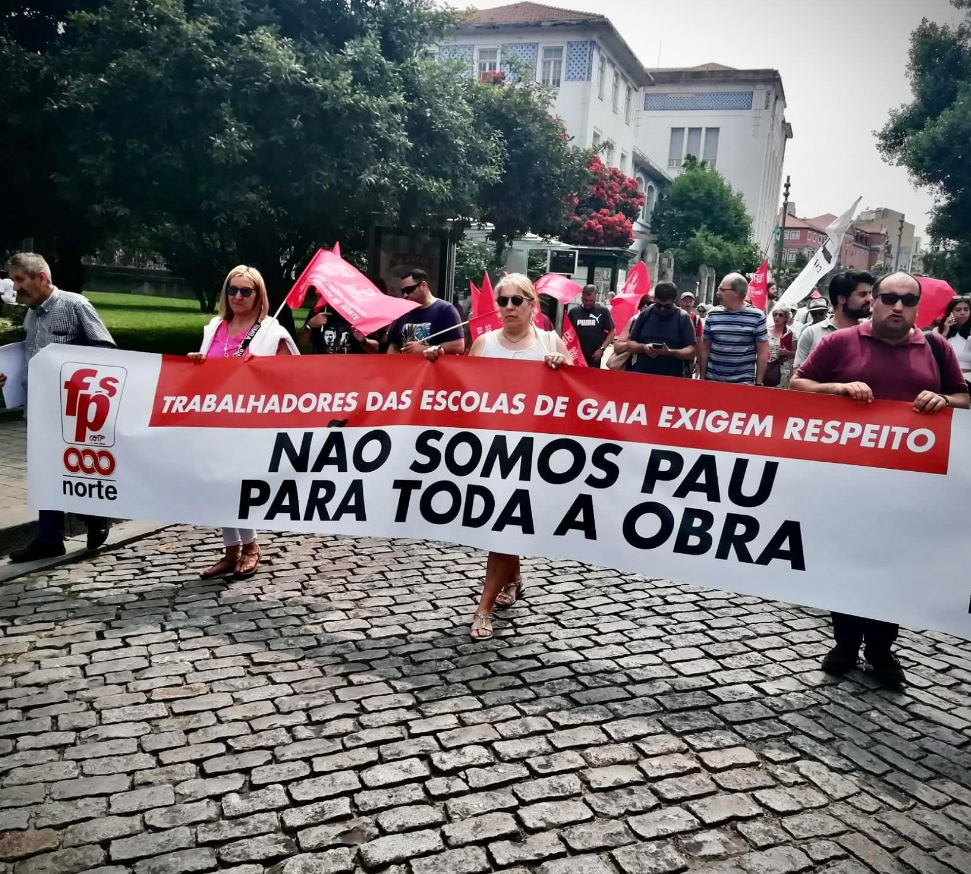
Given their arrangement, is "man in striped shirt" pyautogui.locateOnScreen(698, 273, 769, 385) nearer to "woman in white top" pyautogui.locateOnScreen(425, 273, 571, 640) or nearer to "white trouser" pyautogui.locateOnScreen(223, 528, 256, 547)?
"woman in white top" pyautogui.locateOnScreen(425, 273, 571, 640)

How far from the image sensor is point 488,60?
43.0 metres

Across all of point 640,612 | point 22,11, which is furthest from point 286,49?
point 640,612

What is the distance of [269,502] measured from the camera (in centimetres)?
499

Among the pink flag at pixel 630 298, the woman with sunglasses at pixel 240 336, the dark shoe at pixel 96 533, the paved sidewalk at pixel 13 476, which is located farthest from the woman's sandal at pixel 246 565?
the pink flag at pixel 630 298

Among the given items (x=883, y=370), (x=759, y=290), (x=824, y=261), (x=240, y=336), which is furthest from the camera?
(x=759, y=290)

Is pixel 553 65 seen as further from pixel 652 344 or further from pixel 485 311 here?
pixel 652 344

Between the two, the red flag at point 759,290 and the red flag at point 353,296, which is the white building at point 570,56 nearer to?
the red flag at point 759,290

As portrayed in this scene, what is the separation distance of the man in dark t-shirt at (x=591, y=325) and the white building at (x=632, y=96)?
936cm

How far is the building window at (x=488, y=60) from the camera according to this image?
42.5 metres

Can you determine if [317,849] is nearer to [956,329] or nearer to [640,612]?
A: [640,612]

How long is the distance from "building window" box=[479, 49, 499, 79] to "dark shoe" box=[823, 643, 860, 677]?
41.9 meters

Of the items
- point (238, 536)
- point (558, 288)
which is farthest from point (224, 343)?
point (558, 288)

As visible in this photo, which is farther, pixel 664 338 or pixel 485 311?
pixel 485 311

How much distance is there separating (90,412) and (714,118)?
68.4m
